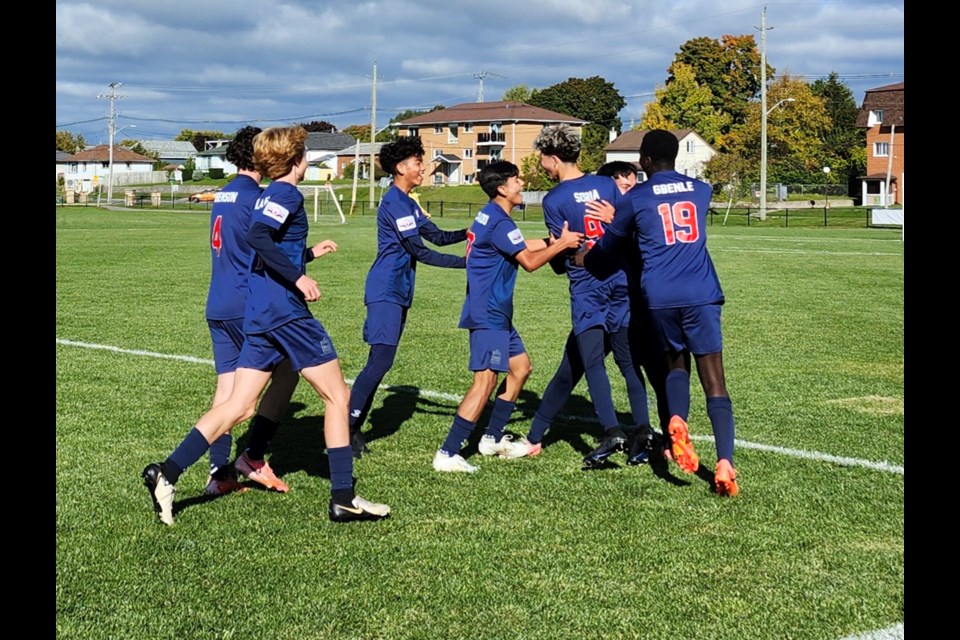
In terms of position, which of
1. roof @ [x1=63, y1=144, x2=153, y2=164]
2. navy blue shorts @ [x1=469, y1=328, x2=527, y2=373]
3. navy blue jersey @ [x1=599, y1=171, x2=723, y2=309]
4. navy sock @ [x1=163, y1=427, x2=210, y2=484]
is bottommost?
navy sock @ [x1=163, y1=427, x2=210, y2=484]

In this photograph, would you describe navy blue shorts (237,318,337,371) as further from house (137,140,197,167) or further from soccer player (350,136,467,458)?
house (137,140,197,167)

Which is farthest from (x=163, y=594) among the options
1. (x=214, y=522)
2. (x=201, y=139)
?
(x=201, y=139)

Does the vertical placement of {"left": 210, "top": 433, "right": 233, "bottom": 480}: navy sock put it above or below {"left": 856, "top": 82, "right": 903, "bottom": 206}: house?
below

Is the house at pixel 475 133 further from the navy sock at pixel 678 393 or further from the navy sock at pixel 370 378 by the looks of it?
the navy sock at pixel 678 393

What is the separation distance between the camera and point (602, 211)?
23.1 feet

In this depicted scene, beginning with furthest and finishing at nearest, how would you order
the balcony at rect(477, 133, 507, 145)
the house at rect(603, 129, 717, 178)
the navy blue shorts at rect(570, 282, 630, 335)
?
the balcony at rect(477, 133, 507, 145) < the house at rect(603, 129, 717, 178) < the navy blue shorts at rect(570, 282, 630, 335)

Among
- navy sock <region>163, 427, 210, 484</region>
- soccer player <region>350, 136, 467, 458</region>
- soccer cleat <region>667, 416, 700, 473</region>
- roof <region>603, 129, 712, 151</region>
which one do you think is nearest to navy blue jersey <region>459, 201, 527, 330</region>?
soccer player <region>350, 136, 467, 458</region>

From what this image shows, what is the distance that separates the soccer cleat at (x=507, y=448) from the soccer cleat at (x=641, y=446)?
73 centimetres

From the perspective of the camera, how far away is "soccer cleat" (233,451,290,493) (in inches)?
266

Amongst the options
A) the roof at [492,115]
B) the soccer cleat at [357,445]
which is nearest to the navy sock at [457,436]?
the soccer cleat at [357,445]

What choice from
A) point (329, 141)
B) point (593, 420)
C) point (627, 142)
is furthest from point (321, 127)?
point (593, 420)

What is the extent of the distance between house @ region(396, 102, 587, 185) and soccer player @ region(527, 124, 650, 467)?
10626 cm

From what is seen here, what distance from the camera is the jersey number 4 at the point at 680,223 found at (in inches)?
262

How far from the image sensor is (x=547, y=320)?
1616 cm
